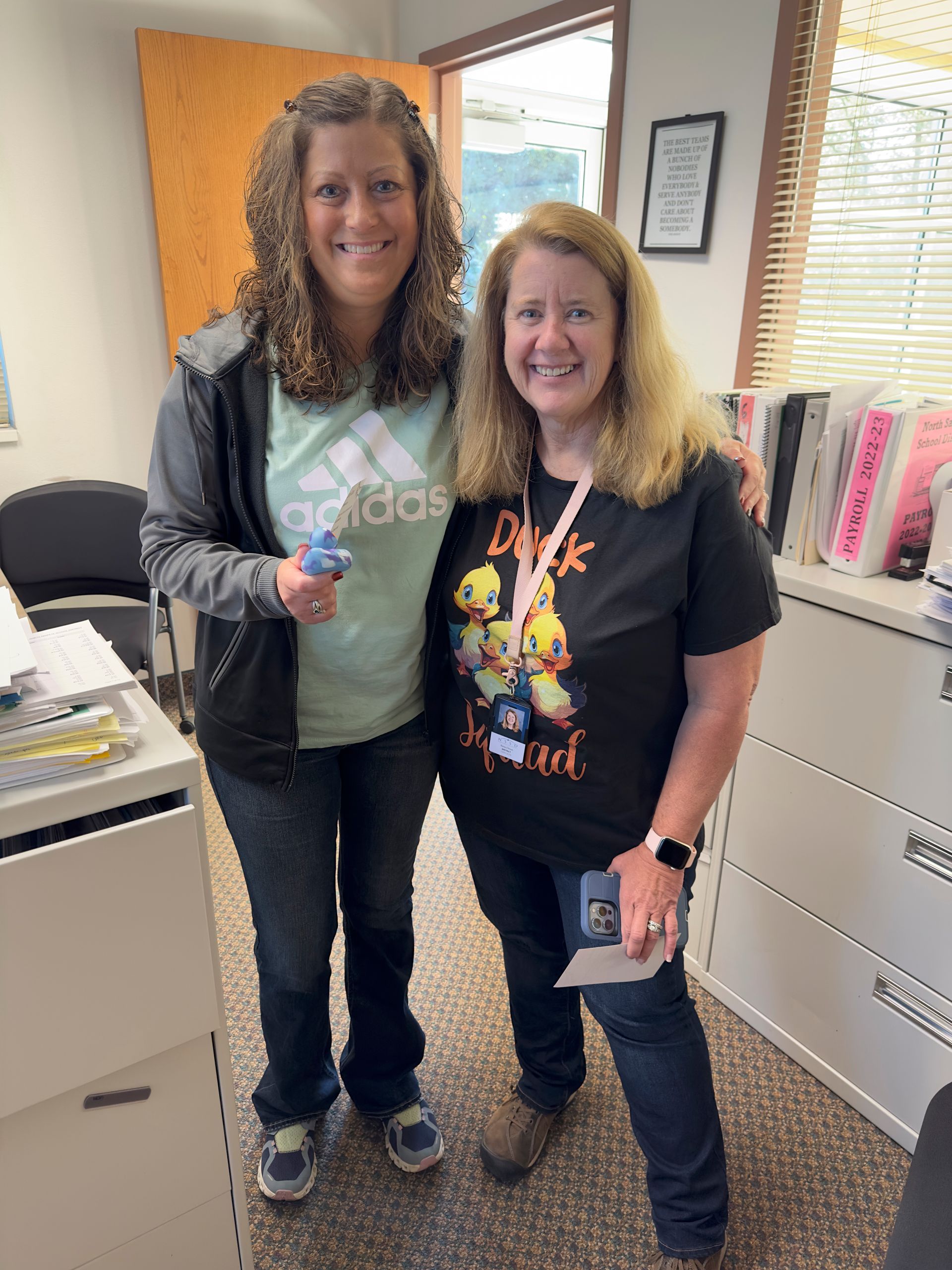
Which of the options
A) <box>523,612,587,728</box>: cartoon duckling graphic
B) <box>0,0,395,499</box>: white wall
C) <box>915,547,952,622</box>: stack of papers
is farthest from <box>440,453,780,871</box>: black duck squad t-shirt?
<box>0,0,395,499</box>: white wall

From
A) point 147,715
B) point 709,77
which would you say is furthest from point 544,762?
point 709,77

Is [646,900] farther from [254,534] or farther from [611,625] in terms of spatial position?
[254,534]

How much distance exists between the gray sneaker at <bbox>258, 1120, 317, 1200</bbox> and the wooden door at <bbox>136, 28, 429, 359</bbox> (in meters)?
2.28

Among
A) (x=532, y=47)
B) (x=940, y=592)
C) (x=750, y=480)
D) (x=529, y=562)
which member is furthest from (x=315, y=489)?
(x=532, y=47)

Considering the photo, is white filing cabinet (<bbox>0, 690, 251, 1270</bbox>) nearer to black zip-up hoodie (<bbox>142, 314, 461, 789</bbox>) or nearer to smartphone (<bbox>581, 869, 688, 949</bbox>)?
black zip-up hoodie (<bbox>142, 314, 461, 789</bbox>)

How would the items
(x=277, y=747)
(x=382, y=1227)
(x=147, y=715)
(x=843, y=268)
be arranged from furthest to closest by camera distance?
(x=843, y=268) → (x=382, y=1227) → (x=277, y=747) → (x=147, y=715)

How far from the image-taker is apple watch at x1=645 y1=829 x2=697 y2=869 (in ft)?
3.86

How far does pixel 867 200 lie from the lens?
197 centimetres

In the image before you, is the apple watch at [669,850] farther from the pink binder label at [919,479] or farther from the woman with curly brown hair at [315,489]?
the pink binder label at [919,479]

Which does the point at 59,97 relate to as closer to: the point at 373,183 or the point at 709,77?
the point at 709,77

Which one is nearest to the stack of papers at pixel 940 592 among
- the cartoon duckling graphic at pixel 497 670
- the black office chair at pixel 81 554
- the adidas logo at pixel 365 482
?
the cartoon duckling graphic at pixel 497 670

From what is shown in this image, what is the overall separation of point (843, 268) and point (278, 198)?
5.06 feet

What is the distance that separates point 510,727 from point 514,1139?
2.74 feet

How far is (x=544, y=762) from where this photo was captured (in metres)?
1.20
